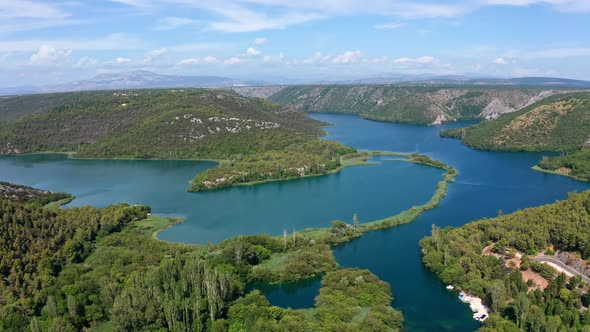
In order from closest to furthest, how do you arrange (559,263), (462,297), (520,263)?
(462,297)
(559,263)
(520,263)

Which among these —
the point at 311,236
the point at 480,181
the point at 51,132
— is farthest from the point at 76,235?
the point at 51,132

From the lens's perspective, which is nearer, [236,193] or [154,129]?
[236,193]

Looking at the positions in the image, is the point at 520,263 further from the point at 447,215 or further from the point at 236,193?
the point at 236,193

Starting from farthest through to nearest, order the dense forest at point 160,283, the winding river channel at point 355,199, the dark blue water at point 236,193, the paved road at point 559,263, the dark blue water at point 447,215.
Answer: the dark blue water at point 236,193 < the winding river channel at point 355,199 < the paved road at point 559,263 < the dark blue water at point 447,215 < the dense forest at point 160,283

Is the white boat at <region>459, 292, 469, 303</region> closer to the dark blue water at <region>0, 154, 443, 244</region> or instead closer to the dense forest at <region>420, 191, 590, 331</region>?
the dense forest at <region>420, 191, 590, 331</region>

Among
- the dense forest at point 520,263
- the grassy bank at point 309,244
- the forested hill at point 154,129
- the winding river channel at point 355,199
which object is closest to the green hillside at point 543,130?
the winding river channel at point 355,199

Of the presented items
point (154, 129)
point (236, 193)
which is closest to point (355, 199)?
point (236, 193)

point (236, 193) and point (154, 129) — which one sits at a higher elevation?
point (154, 129)

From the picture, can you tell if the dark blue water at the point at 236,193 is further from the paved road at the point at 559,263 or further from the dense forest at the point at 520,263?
the paved road at the point at 559,263
